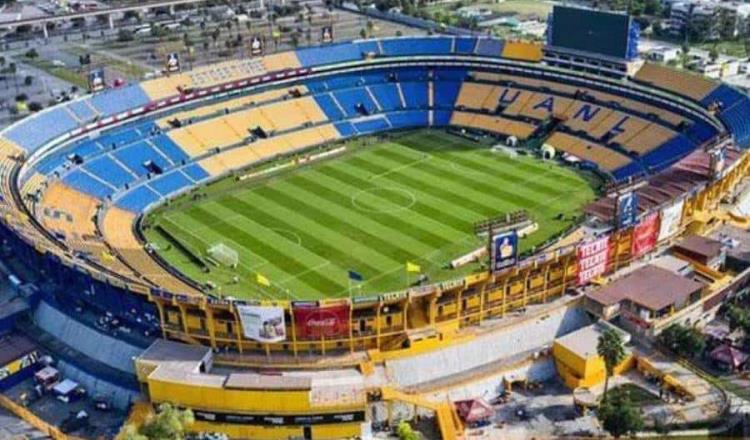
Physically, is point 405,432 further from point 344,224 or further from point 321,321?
point 344,224

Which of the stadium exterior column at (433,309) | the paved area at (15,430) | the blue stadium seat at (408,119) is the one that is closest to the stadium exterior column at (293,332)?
the stadium exterior column at (433,309)

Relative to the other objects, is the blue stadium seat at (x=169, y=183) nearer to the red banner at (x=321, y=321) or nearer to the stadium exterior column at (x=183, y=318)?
the stadium exterior column at (x=183, y=318)

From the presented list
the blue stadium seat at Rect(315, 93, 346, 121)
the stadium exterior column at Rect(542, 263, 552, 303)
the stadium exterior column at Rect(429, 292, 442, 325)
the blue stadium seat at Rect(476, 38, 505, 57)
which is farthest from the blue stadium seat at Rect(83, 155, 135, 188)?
the blue stadium seat at Rect(476, 38, 505, 57)

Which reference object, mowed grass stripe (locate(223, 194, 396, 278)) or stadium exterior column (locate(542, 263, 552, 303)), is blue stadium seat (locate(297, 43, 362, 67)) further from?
stadium exterior column (locate(542, 263, 552, 303))

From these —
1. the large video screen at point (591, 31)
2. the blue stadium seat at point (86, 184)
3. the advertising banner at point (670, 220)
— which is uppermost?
the large video screen at point (591, 31)

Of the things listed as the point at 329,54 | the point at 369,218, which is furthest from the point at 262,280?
the point at 329,54

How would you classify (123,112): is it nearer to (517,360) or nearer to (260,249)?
(260,249)
